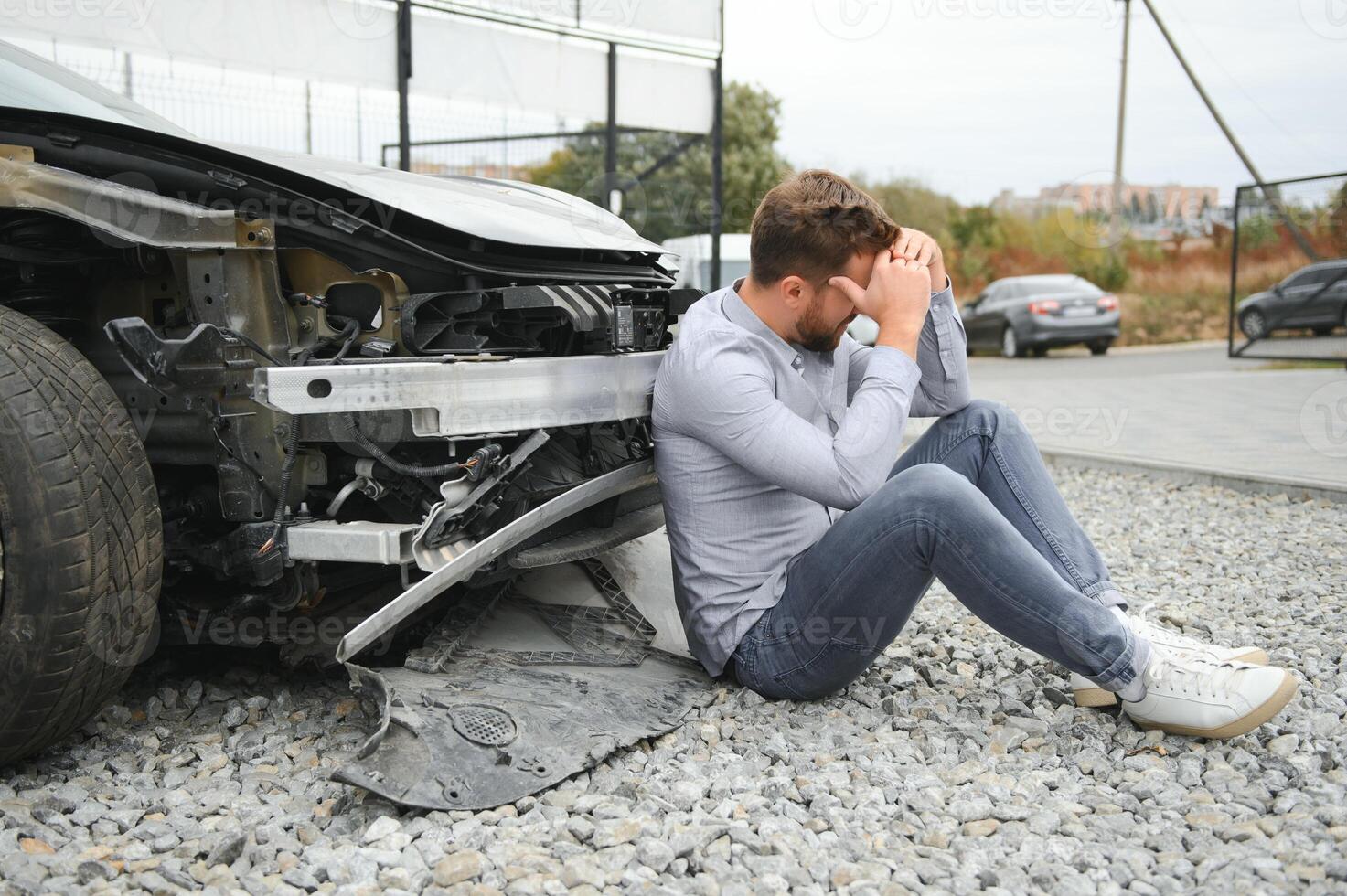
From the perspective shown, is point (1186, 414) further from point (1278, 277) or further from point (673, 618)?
point (673, 618)

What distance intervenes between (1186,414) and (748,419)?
7888 millimetres

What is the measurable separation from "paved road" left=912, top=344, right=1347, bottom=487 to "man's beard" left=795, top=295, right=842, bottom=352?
4350mm

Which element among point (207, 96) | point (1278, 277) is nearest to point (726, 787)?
point (207, 96)

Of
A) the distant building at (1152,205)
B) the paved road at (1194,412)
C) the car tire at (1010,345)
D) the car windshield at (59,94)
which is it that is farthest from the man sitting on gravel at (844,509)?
the distant building at (1152,205)

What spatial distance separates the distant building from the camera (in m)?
21.1

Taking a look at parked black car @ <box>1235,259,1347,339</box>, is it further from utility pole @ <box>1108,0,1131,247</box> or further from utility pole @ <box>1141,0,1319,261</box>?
utility pole @ <box>1108,0,1131,247</box>

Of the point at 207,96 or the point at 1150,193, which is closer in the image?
the point at 207,96

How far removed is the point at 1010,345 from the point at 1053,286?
111cm

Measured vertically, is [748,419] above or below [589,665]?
above

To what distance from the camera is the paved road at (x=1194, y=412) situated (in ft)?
22.8

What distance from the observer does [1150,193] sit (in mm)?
22984

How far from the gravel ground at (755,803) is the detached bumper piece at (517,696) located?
6 cm

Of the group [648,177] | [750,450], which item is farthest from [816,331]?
[648,177]

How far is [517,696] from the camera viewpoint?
8.68 feet
